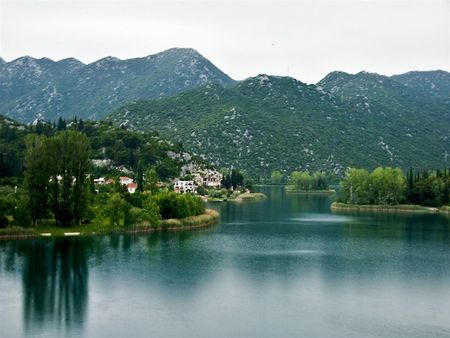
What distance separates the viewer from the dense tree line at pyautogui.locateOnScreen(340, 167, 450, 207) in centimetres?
15438

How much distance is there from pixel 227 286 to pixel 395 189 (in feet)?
355

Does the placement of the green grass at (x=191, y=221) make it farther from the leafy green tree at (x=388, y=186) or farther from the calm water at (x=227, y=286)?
the leafy green tree at (x=388, y=186)

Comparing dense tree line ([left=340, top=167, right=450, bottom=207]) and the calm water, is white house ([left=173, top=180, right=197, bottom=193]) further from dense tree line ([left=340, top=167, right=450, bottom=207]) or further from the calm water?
the calm water

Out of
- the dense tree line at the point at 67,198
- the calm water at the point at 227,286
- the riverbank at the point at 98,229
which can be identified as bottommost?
the calm water at the point at 227,286

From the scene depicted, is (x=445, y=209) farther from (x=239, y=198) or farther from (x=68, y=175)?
(x=68, y=175)

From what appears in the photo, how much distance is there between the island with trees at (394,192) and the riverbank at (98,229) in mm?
64987

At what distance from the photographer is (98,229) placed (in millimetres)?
90812

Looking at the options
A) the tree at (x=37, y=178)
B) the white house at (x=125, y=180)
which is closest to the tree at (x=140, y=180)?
the white house at (x=125, y=180)

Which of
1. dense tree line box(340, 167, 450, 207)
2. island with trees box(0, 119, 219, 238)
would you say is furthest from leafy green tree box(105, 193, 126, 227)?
dense tree line box(340, 167, 450, 207)

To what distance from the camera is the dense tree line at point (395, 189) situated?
506ft

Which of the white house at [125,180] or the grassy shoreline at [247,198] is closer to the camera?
the white house at [125,180]

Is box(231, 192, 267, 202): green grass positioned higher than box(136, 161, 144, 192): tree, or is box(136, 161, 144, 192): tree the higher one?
box(136, 161, 144, 192): tree

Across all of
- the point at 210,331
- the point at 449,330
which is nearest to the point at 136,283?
the point at 210,331

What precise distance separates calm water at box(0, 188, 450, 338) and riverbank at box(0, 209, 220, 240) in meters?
3.53
